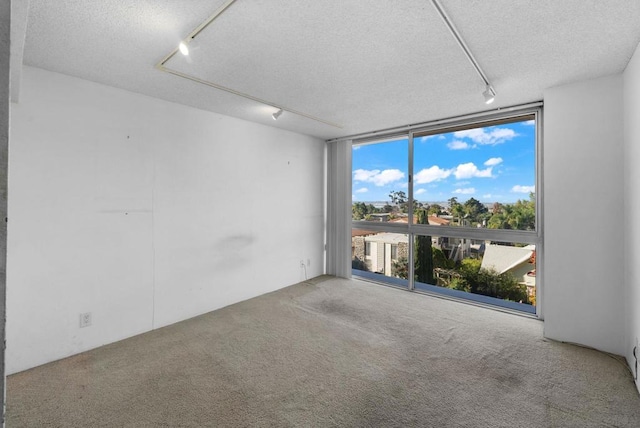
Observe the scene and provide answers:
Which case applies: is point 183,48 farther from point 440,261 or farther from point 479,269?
point 479,269

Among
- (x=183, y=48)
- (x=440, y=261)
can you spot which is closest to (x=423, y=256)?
(x=440, y=261)

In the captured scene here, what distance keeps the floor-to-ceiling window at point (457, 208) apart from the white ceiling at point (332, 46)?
2.98ft

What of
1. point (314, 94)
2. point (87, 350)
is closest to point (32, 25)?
point (314, 94)

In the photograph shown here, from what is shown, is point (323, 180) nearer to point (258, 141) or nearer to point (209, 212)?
A: point (258, 141)

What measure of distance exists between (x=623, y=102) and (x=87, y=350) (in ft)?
17.4

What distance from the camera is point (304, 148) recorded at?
485 centimetres

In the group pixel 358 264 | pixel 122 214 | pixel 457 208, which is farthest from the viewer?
pixel 358 264

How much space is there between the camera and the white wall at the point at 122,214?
2.32 metres

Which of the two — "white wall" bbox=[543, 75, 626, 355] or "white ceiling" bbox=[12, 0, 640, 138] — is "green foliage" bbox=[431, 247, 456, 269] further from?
"white ceiling" bbox=[12, 0, 640, 138]

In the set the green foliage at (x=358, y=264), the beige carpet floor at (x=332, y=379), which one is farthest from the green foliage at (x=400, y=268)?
the beige carpet floor at (x=332, y=379)

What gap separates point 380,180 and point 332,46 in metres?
3.10

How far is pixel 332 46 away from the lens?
2076 millimetres

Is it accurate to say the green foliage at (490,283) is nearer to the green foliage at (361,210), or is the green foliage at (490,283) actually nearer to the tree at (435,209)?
the tree at (435,209)

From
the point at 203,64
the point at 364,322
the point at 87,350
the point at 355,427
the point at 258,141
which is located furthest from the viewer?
the point at 258,141
